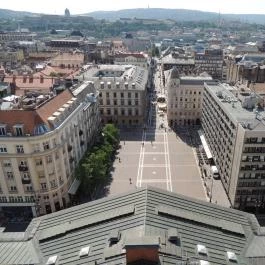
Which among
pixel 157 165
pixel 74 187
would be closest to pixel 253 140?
pixel 157 165

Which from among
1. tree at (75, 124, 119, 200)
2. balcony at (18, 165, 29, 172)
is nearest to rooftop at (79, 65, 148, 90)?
tree at (75, 124, 119, 200)

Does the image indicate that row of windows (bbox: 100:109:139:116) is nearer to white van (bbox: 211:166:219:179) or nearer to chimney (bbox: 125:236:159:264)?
white van (bbox: 211:166:219:179)

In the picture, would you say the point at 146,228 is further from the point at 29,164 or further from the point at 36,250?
the point at 29,164

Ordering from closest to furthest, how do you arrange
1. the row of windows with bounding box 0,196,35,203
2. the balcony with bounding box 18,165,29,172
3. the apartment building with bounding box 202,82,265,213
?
the apartment building with bounding box 202,82,265,213, the balcony with bounding box 18,165,29,172, the row of windows with bounding box 0,196,35,203

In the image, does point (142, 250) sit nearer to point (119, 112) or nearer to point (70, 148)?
point (70, 148)

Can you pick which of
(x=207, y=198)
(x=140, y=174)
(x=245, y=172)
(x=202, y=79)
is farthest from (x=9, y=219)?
(x=202, y=79)

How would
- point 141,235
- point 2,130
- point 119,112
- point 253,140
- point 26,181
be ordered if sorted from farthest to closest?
→ point 119,112 < point 26,181 < point 2,130 < point 253,140 < point 141,235

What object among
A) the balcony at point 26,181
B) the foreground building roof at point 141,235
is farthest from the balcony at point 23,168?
the foreground building roof at point 141,235
